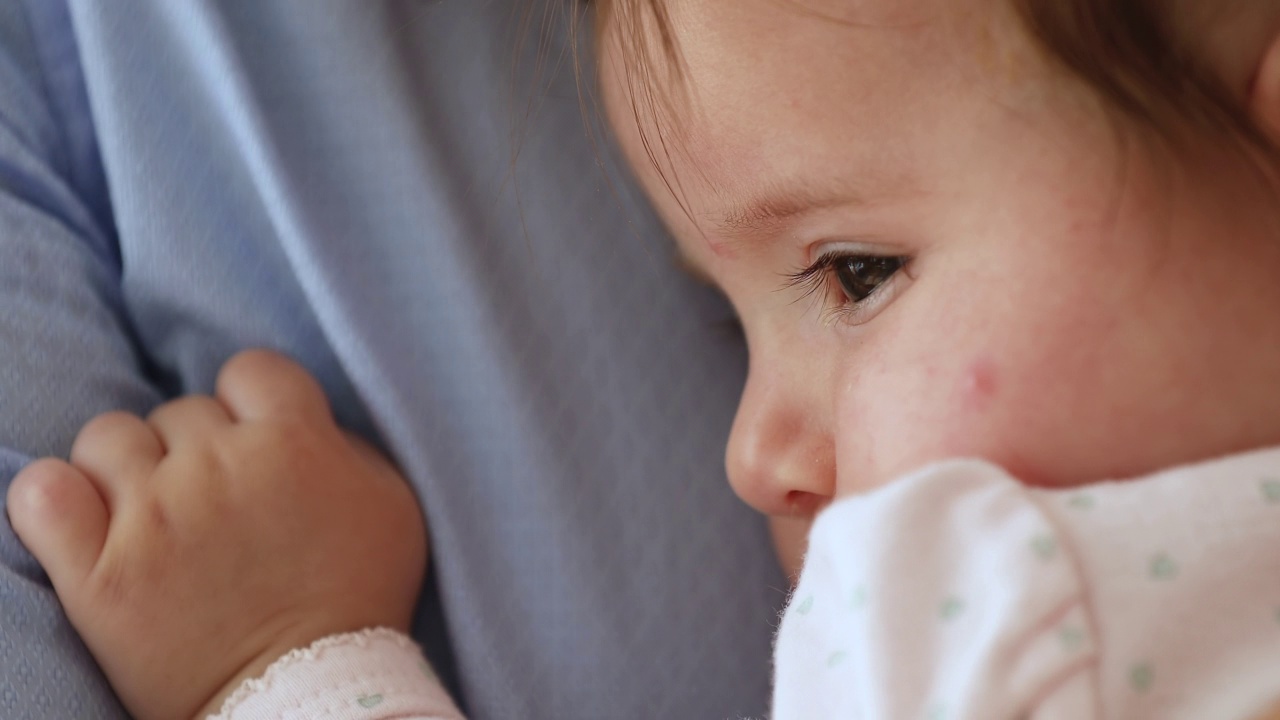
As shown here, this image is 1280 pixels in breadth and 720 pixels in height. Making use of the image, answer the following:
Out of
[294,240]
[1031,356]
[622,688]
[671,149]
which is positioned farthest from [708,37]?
[622,688]

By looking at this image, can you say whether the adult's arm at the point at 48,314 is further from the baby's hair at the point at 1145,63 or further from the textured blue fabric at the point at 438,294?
the baby's hair at the point at 1145,63

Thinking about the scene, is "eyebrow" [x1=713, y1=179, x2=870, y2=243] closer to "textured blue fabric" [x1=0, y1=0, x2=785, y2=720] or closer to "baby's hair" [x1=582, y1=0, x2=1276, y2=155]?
"baby's hair" [x1=582, y1=0, x2=1276, y2=155]

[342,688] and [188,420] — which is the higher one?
[188,420]

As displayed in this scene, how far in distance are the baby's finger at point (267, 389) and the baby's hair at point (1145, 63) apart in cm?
Result: 66

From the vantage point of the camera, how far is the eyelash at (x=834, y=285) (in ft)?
2.53

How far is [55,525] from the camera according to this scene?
847mm

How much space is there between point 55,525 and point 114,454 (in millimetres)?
74

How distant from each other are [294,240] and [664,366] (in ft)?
1.19

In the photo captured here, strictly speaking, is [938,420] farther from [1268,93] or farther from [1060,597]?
[1268,93]

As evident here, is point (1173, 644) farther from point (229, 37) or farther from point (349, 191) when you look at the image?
point (229, 37)

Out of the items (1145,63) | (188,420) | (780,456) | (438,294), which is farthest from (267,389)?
(1145,63)

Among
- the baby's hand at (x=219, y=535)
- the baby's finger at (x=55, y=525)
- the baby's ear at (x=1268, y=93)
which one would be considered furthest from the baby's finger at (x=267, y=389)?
the baby's ear at (x=1268, y=93)

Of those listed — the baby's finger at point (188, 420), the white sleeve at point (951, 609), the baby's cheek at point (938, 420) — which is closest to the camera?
the white sleeve at point (951, 609)

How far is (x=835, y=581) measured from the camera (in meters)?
0.67
